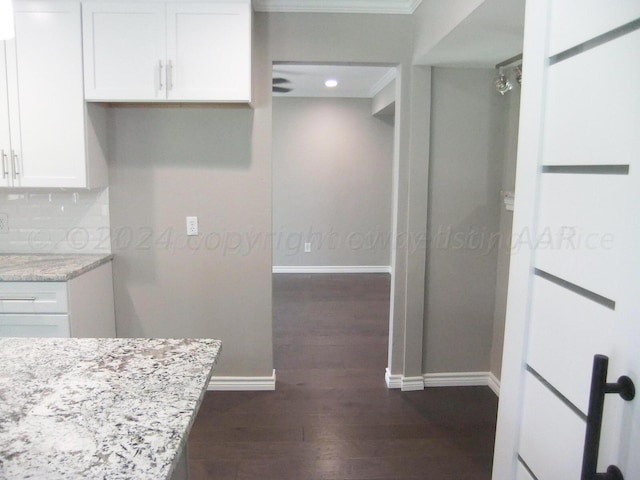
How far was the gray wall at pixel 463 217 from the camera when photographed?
2895 mm

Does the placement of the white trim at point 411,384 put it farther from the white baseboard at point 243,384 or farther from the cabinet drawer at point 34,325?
the cabinet drawer at point 34,325

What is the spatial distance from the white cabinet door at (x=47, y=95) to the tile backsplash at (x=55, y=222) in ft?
1.05

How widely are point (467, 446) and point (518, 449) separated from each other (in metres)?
1.17

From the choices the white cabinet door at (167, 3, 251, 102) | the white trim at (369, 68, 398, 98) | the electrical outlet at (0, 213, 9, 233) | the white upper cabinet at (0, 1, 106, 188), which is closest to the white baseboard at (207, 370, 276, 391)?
the white upper cabinet at (0, 1, 106, 188)

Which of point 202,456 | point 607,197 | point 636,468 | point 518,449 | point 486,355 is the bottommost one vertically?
point 202,456

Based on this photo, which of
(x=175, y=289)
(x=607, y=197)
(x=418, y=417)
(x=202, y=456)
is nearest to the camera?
(x=607, y=197)

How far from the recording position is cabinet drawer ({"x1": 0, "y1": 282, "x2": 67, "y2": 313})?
237 centimetres

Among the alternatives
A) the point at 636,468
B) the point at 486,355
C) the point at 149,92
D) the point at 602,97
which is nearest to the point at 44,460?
the point at 636,468

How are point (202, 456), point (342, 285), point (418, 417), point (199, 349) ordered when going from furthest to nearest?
point (342, 285) → point (418, 417) → point (202, 456) → point (199, 349)

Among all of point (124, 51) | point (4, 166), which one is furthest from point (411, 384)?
point (4, 166)

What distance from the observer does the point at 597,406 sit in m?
0.85

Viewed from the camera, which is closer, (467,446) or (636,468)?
(636,468)

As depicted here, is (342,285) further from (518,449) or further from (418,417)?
(518,449)

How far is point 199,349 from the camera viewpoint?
1.36 metres
